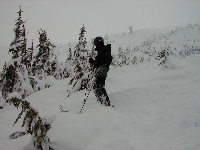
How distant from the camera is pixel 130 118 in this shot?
23.2ft

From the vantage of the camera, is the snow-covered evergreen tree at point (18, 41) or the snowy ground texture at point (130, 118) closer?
the snowy ground texture at point (130, 118)

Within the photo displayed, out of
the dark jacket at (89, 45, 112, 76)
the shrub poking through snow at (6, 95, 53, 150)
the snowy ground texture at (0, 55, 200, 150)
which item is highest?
the dark jacket at (89, 45, 112, 76)

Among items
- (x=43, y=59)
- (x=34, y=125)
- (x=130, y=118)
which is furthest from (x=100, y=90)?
(x=43, y=59)

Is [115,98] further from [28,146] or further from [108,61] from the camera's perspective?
[28,146]

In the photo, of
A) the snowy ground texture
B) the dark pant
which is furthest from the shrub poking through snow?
the dark pant

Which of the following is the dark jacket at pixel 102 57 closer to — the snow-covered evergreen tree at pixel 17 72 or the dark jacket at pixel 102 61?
the dark jacket at pixel 102 61

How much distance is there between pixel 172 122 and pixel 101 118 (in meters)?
1.68

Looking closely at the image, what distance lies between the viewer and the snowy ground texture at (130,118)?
5488mm

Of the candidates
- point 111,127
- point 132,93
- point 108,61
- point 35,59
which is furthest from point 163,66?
point 35,59

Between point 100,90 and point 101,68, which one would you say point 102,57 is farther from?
point 100,90

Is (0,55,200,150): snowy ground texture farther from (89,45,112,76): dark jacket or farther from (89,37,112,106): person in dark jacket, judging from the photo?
(89,45,112,76): dark jacket

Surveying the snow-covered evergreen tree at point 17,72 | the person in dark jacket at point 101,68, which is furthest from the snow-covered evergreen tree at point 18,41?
the person in dark jacket at point 101,68

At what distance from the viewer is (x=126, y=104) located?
810cm

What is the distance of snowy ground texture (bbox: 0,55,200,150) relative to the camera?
549 cm
